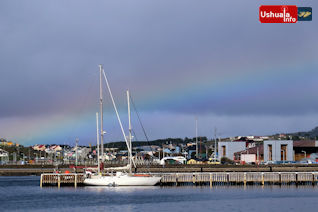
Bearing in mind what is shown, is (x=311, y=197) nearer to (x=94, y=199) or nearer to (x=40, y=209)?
(x=94, y=199)

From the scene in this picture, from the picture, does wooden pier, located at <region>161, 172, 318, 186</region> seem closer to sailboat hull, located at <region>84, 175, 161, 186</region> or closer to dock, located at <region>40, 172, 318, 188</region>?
dock, located at <region>40, 172, 318, 188</region>

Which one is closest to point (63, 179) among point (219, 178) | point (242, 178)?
point (219, 178)

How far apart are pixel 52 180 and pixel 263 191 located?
40.0 meters

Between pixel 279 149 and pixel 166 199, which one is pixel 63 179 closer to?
pixel 166 199

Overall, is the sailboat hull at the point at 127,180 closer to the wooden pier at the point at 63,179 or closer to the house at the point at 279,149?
the wooden pier at the point at 63,179

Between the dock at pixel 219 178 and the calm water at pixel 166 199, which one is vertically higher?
the dock at pixel 219 178

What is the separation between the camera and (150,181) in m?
96.9

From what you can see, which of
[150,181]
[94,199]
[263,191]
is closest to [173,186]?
[150,181]

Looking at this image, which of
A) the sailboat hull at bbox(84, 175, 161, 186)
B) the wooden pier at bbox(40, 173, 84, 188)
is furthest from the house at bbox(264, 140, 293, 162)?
the wooden pier at bbox(40, 173, 84, 188)

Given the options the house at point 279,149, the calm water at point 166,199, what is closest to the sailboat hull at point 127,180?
the calm water at point 166,199

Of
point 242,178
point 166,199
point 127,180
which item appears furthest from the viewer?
point 242,178

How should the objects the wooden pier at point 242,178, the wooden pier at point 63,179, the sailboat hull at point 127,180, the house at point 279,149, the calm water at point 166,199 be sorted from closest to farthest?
the calm water at point 166,199, the sailboat hull at point 127,180, the wooden pier at point 242,178, the wooden pier at point 63,179, the house at point 279,149

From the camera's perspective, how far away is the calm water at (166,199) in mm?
67188

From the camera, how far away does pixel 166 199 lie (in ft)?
253
